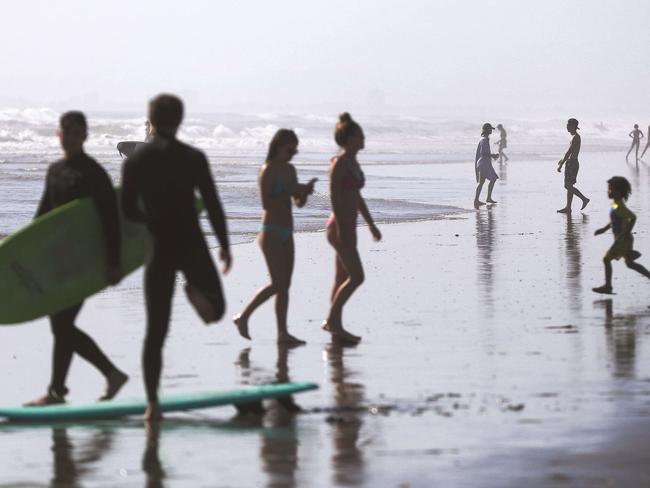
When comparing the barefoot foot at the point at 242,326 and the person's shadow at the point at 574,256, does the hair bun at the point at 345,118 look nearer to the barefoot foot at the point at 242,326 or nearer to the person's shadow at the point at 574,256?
the barefoot foot at the point at 242,326

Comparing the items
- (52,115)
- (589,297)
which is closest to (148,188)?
(589,297)

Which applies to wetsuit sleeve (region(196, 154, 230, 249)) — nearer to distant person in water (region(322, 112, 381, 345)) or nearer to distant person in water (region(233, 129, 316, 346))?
distant person in water (region(233, 129, 316, 346))

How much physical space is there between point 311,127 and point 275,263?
106973 millimetres

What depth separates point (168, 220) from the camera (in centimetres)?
780

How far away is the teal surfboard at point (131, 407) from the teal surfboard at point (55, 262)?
3.09ft

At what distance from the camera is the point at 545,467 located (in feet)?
21.6

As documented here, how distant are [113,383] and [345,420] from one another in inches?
62.1

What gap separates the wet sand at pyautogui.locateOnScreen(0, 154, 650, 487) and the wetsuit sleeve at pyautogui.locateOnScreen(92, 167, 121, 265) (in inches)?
40.1

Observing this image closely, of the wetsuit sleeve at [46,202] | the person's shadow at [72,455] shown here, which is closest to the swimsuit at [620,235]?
the wetsuit sleeve at [46,202]

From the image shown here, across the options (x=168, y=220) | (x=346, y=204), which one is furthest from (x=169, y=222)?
(x=346, y=204)

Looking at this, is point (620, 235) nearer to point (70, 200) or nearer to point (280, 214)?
point (280, 214)

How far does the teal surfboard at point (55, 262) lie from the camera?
866cm

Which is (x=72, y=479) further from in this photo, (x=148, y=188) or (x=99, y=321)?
(x=99, y=321)

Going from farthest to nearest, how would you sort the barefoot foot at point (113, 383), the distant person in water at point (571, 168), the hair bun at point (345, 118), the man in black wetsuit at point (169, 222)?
the distant person in water at point (571, 168) → the hair bun at point (345, 118) → the barefoot foot at point (113, 383) → the man in black wetsuit at point (169, 222)
